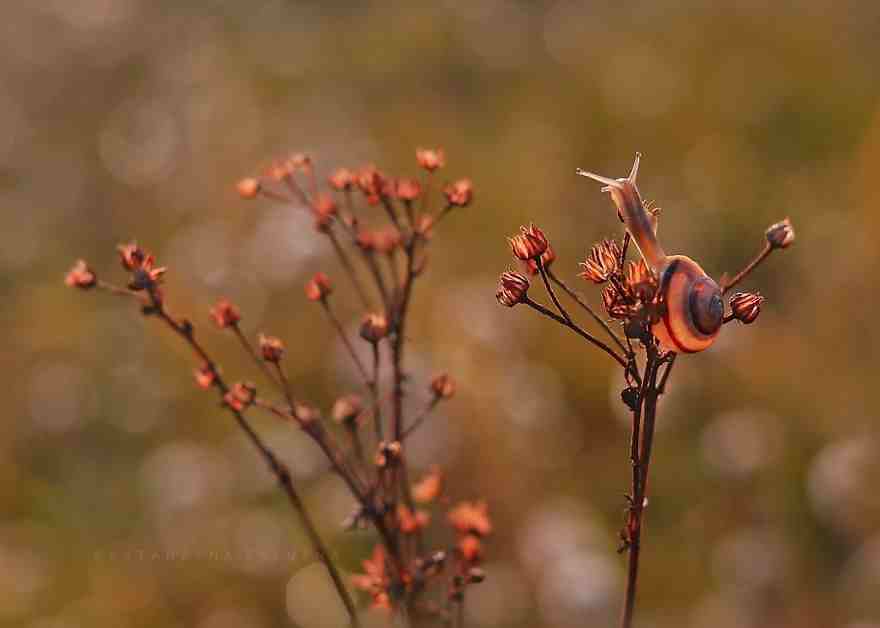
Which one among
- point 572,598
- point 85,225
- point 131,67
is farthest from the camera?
point 131,67

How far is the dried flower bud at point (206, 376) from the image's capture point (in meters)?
1.51

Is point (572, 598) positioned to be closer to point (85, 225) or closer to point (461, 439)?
point (461, 439)

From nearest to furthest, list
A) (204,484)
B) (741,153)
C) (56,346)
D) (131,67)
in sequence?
1. (204,484)
2. (56,346)
3. (741,153)
4. (131,67)

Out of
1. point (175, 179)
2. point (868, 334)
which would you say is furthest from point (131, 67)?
point (868, 334)

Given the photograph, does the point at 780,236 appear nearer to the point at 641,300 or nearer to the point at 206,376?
the point at 641,300

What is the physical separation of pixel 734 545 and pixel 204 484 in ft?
5.48

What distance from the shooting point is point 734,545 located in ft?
10.1

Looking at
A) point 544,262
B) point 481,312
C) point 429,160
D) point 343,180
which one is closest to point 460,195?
point 429,160

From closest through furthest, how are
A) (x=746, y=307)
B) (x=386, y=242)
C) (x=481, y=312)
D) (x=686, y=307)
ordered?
(x=686, y=307)
(x=746, y=307)
(x=386, y=242)
(x=481, y=312)

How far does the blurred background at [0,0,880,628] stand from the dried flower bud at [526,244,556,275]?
196cm

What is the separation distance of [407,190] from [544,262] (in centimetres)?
41

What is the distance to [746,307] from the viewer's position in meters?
1.21

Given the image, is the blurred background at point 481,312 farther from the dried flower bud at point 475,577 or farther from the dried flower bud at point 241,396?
the dried flower bud at point 241,396

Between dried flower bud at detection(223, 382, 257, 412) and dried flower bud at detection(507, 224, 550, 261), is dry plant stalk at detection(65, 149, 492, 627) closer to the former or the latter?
dried flower bud at detection(223, 382, 257, 412)
